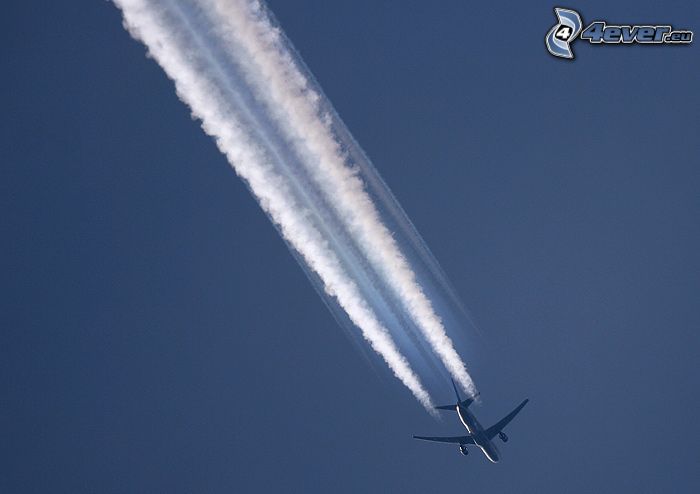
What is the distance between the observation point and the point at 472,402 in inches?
1692

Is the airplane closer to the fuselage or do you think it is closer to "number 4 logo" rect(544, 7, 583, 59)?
the fuselage

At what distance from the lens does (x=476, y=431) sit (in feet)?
149

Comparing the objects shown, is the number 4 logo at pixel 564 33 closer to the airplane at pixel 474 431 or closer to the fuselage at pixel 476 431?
the airplane at pixel 474 431

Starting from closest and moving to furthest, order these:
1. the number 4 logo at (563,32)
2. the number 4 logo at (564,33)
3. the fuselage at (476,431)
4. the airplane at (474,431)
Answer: the airplane at (474,431) < the fuselage at (476,431) < the number 4 logo at (563,32) < the number 4 logo at (564,33)

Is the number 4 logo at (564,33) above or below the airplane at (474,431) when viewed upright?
above

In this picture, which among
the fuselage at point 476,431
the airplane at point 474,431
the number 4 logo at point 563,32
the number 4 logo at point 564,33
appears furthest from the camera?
the number 4 logo at point 564,33

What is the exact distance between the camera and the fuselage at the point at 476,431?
44.6m

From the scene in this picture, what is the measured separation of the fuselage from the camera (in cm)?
4462

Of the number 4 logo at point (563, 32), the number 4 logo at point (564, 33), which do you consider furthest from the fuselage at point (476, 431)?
the number 4 logo at point (564, 33)

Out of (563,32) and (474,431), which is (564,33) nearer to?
(563,32)

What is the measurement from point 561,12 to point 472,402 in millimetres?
26120

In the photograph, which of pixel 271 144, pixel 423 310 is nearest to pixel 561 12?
pixel 423 310

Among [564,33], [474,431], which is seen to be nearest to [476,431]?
[474,431]

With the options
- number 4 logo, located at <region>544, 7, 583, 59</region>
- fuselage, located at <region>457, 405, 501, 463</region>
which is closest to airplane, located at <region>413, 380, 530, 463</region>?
fuselage, located at <region>457, 405, 501, 463</region>
